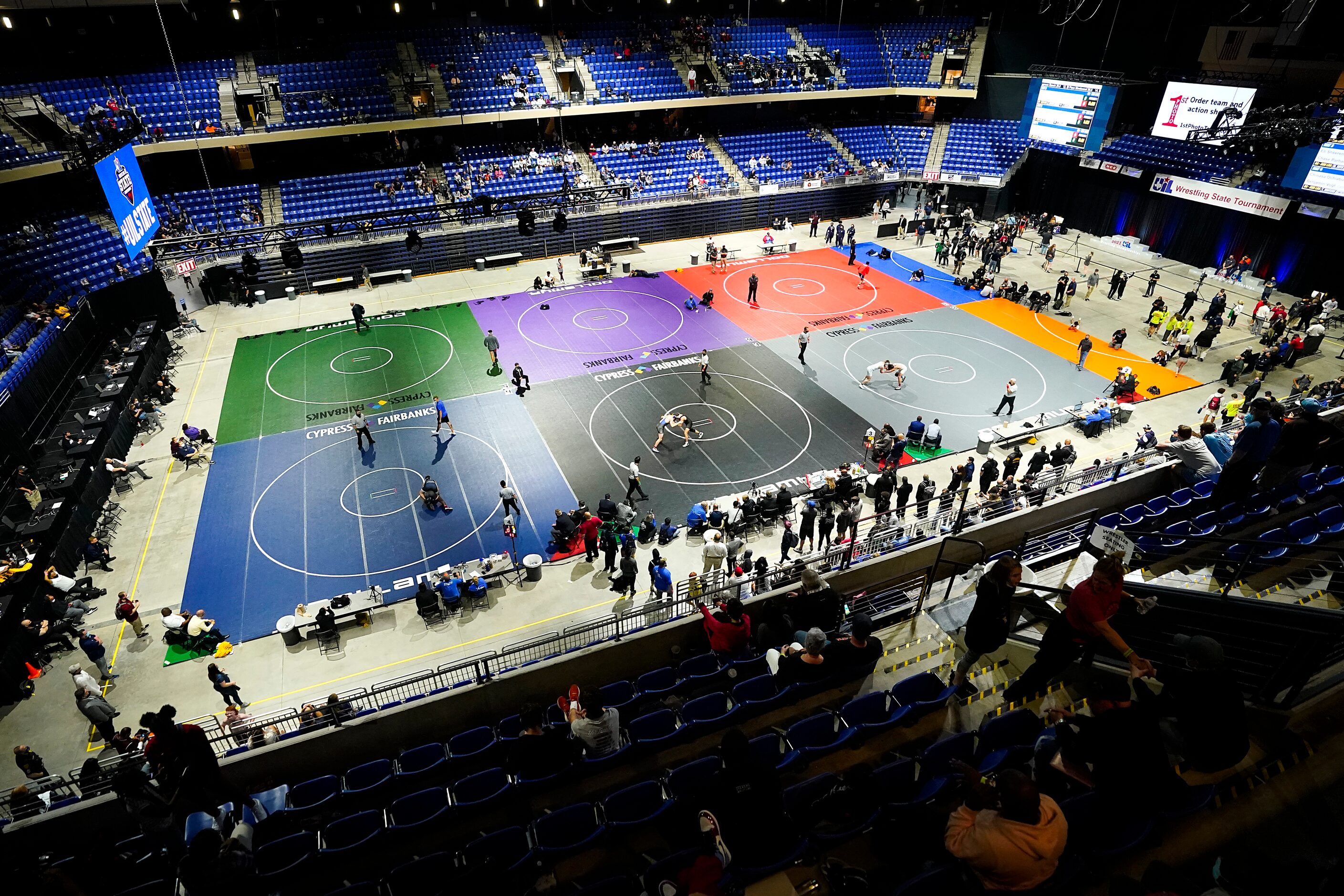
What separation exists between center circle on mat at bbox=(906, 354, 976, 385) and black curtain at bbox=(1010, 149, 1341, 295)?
17413 mm

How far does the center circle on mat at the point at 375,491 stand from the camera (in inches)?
806

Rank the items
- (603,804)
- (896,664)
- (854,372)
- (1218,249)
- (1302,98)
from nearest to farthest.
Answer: (603,804) → (896,664) → (854,372) → (1302,98) → (1218,249)

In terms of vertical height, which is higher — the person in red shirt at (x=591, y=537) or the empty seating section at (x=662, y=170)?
the empty seating section at (x=662, y=170)

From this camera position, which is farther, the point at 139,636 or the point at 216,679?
the point at 139,636

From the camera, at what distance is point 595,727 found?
948 centimetres

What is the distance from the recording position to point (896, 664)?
11492 mm

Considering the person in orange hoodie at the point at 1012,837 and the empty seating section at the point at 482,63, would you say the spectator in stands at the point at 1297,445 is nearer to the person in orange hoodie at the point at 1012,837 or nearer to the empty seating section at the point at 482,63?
the person in orange hoodie at the point at 1012,837

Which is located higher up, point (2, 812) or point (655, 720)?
point (655, 720)

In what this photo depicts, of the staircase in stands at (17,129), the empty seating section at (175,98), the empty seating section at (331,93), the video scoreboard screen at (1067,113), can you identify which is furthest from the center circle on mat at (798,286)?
the staircase in stands at (17,129)

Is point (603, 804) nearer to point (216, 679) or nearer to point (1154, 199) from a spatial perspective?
point (216, 679)

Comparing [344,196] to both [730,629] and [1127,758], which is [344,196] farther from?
[1127,758]

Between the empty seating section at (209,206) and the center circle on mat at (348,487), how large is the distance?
62.0 feet

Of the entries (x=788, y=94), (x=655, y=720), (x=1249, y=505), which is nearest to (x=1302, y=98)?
(x=788, y=94)

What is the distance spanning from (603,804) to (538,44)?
46059mm
